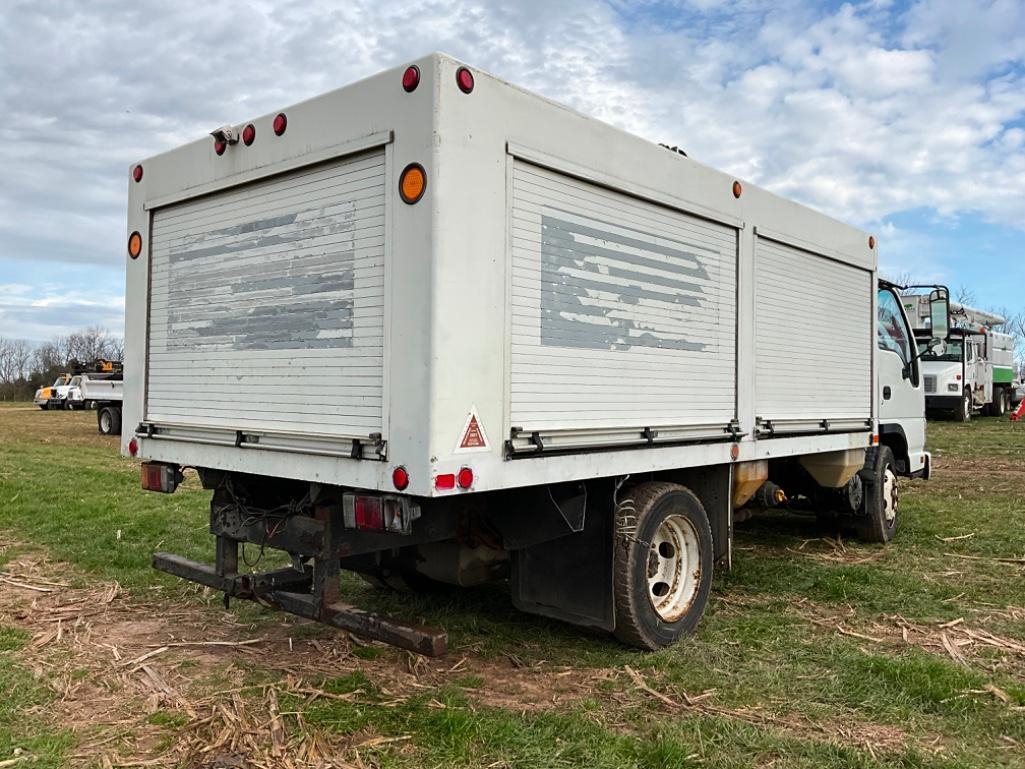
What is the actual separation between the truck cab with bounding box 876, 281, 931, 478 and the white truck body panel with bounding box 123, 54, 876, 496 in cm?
268

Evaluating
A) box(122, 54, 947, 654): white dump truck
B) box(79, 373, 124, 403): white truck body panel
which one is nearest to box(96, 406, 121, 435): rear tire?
box(79, 373, 124, 403): white truck body panel

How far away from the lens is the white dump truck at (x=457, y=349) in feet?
12.1

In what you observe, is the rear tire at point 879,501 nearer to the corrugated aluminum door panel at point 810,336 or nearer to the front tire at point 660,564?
the corrugated aluminum door panel at point 810,336

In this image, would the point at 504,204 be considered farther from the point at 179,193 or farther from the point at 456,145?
the point at 179,193

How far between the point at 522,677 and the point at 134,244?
3.48 metres

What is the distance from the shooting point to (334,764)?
350cm

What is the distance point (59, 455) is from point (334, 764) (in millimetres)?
14276

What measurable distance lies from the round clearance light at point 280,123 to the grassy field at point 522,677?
2.80 metres

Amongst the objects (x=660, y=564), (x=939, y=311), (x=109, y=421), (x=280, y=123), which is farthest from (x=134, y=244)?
(x=109, y=421)

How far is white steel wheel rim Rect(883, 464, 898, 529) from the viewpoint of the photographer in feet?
26.6

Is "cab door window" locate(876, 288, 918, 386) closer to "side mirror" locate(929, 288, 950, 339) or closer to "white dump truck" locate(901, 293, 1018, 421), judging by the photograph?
"side mirror" locate(929, 288, 950, 339)

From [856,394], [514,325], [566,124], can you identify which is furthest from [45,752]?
[856,394]

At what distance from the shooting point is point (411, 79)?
3680mm

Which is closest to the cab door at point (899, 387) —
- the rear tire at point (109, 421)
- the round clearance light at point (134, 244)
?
the round clearance light at point (134, 244)
